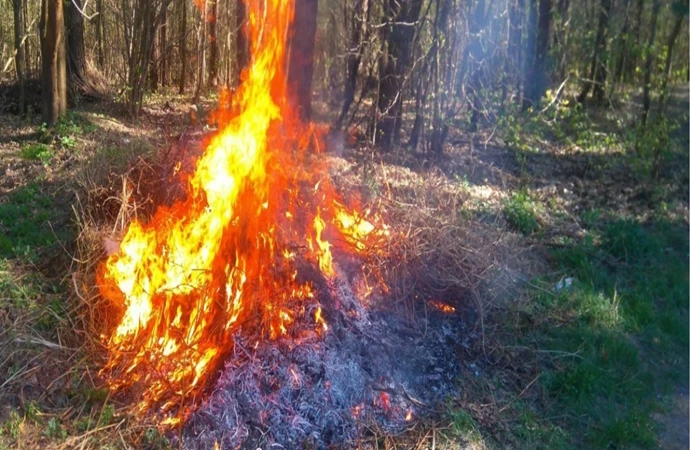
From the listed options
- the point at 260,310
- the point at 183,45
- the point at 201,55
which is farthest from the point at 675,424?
the point at 183,45

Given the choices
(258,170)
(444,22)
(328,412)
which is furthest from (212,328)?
(444,22)

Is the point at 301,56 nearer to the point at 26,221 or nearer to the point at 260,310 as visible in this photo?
the point at 26,221

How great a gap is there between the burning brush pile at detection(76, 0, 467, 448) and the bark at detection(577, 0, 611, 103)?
8.84 metres

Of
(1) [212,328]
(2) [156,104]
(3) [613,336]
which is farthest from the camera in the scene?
(2) [156,104]

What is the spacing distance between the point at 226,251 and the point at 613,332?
4.28 metres

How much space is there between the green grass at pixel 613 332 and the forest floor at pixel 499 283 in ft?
0.06

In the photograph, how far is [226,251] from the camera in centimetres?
552

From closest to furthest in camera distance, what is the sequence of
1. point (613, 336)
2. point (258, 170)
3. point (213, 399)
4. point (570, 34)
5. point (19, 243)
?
point (213, 399) → point (258, 170) → point (19, 243) → point (613, 336) → point (570, 34)

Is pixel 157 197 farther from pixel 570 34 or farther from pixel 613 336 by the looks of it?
pixel 570 34

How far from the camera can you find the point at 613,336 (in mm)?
7148

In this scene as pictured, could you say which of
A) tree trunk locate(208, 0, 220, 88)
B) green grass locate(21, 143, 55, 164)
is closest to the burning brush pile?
green grass locate(21, 143, 55, 164)

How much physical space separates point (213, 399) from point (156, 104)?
8351mm

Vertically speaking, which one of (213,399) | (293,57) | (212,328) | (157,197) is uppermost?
(293,57)

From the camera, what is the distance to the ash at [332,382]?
484cm
